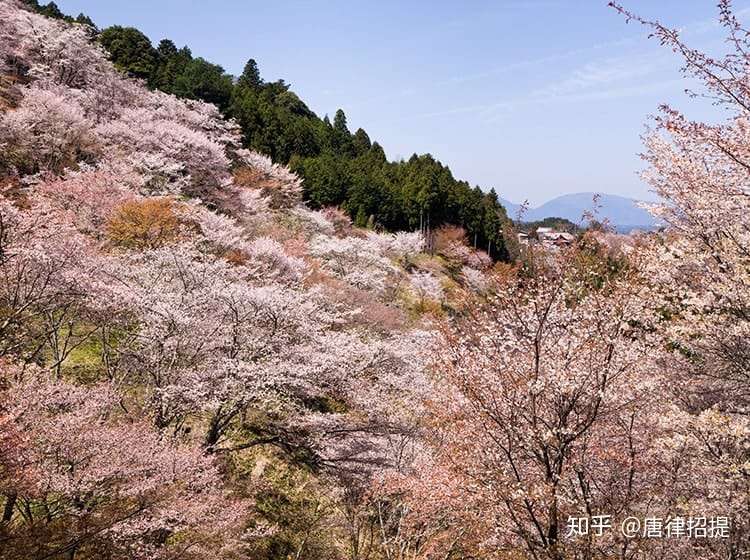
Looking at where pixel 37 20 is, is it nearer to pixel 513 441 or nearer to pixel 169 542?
pixel 169 542

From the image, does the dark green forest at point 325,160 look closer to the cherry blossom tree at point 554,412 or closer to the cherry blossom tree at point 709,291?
the cherry blossom tree at point 709,291

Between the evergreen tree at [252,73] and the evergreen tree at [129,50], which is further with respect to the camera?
the evergreen tree at [252,73]

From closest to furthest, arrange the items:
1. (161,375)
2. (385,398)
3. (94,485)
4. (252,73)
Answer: (94,485), (161,375), (385,398), (252,73)

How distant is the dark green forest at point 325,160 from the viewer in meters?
46.1

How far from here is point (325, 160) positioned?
51719 mm

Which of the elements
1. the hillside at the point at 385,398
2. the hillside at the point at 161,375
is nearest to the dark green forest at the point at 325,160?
the hillside at the point at 161,375

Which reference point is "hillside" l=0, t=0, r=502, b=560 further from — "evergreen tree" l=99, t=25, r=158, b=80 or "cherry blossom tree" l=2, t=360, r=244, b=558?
"evergreen tree" l=99, t=25, r=158, b=80

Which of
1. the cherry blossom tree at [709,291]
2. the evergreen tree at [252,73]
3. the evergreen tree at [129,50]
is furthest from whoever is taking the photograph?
the evergreen tree at [252,73]

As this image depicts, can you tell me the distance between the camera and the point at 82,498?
742 centimetres

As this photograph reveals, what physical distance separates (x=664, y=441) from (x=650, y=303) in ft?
9.46

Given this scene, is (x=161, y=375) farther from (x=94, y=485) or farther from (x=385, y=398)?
(x=385, y=398)

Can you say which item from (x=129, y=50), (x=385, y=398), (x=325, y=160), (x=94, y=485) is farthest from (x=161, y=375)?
(x=129, y=50)

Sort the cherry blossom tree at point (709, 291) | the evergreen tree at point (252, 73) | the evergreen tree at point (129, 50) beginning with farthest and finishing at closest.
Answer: the evergreen tree at point (252, 73) < the evergreen tree at point (129, 50) < the cherry blossom tree at point (709, 291)

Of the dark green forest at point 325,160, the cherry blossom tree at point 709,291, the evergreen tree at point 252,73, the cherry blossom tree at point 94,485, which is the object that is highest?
the evergreen tree at point 252,73
